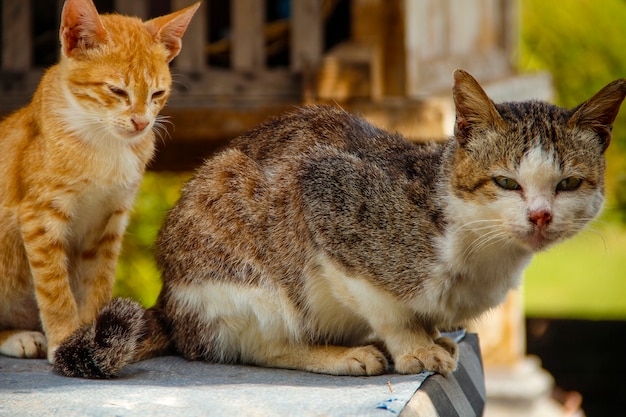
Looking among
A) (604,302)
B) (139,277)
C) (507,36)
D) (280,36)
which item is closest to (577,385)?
(604,302)

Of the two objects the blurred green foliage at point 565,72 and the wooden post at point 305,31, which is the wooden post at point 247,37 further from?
the blurred green foliage at point 565,72

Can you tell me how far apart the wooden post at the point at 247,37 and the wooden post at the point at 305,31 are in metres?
0.19

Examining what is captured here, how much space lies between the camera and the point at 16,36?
18.0 feet

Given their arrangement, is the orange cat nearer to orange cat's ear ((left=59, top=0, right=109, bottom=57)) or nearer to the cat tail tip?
orange cat's ear ((left=59, top=0, right=109, bottom=57))

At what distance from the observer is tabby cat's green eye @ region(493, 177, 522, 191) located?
2.89 m

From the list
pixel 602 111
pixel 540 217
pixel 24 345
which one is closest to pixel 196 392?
pixel 24 345

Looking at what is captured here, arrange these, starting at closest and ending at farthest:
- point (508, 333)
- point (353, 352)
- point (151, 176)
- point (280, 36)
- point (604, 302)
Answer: point (353, 352) → point (280, 36) → point (508, 333) → point (151, 176) → point (604, 302)

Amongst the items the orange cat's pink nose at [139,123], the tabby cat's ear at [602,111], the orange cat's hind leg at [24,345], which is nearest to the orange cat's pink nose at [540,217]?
the tabby cat's ear at [602,111]

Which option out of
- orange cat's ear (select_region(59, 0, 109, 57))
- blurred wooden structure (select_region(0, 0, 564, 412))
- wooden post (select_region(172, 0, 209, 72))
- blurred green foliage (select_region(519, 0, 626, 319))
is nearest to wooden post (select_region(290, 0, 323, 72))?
blurred wooden structure (select_region(0, 0, 564, 412))

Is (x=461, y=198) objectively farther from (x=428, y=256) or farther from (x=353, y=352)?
(x=353, y=352)

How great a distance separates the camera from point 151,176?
9539mm

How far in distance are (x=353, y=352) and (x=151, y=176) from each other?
21.7ft

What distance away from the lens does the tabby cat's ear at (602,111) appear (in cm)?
293

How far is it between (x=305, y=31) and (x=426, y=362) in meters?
2.88
